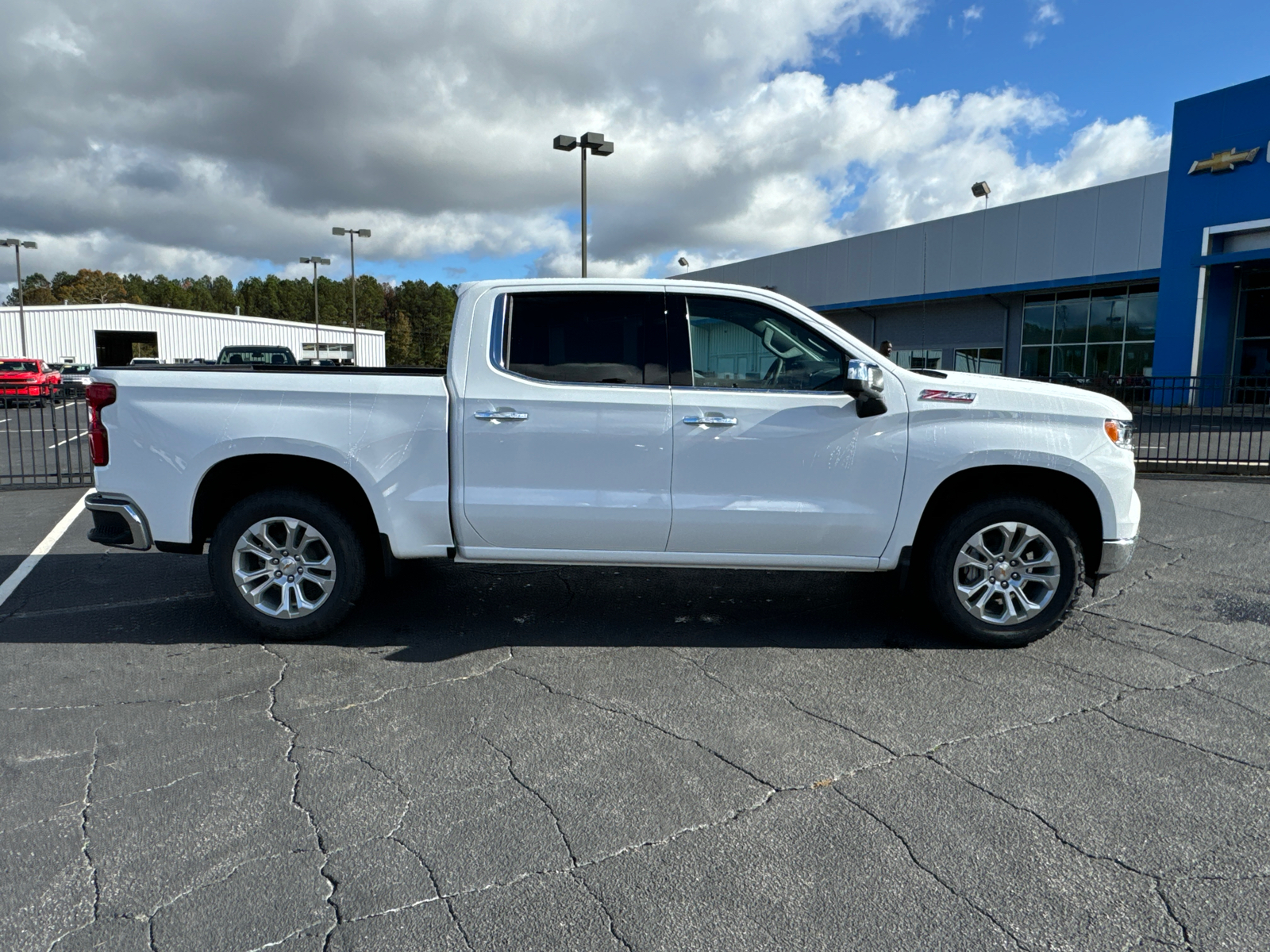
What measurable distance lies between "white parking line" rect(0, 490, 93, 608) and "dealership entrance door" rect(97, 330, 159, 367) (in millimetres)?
57573

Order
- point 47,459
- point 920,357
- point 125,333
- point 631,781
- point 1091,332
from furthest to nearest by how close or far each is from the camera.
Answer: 1. point 125,333
2. point 920,357
3. point 1091,332
4. point 47,459
5. point 631,781

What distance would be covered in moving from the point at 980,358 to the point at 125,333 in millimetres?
56211

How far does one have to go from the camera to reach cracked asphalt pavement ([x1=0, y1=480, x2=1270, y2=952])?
2424mm

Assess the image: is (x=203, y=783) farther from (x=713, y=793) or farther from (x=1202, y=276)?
(x=1202, y=276)

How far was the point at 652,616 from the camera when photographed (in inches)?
207

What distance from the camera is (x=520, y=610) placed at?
5340 millimetres

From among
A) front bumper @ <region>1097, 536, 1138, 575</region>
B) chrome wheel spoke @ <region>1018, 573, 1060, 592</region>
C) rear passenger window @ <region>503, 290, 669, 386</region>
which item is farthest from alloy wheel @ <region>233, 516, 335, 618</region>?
front bumper @ <region>1097, 536, 1138, 575</region>

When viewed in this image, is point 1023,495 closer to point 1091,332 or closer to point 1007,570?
point 1007,570

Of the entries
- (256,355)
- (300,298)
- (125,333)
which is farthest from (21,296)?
(300,298)

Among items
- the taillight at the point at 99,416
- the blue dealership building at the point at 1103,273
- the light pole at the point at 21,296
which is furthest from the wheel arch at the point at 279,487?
the light pole at the point at 21,296

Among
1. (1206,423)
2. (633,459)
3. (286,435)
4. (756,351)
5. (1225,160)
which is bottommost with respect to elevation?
(1206,423)

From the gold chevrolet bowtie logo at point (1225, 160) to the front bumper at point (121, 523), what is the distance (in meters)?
26.3

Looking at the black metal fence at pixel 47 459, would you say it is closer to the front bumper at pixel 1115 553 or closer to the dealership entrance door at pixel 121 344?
the front bumper at pixel 1115 553

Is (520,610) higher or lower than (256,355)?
lower
